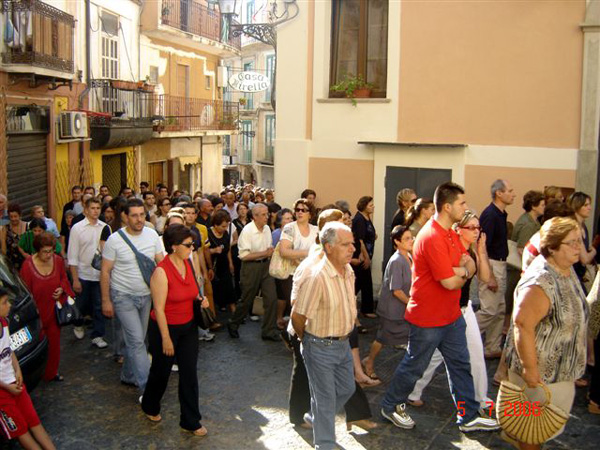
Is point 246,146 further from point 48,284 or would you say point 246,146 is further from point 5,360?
point 5,360

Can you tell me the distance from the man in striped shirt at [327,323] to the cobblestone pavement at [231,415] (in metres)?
0.65

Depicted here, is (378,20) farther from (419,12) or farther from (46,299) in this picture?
(46,299)

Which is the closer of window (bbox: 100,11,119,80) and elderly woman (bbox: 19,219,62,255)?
elderly woman (bbox: 19,219,62,255)

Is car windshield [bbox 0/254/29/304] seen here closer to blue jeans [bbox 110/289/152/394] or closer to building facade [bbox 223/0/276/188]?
blue jeans [bbox 110/289/152/394]

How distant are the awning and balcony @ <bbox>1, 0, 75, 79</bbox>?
1105 cm

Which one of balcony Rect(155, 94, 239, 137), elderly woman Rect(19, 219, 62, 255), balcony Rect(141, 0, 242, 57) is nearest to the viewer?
elderly woman Rect(19, 219, 62, 255)

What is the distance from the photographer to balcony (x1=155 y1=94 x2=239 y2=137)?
25.1 meters

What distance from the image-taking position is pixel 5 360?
212 inches

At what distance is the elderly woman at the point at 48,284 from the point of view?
735 cm

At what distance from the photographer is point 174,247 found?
6.23m

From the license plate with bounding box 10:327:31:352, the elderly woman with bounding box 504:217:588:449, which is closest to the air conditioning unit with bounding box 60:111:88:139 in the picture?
the license plate with bounding box 10:327:31:352

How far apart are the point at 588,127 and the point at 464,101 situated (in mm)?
1762

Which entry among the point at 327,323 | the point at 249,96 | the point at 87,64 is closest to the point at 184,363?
the point at 327,323

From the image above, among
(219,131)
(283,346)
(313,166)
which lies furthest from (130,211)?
(219,131)
